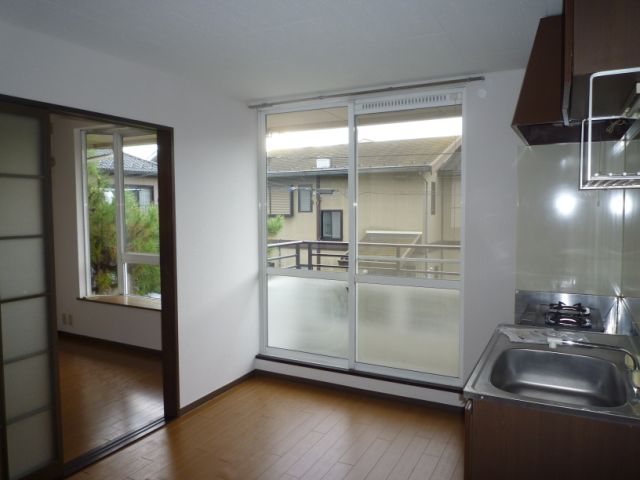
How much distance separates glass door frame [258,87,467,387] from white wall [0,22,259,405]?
0.10 m

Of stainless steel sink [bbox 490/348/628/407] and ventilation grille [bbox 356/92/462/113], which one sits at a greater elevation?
ventilation grille [bbox 356/92/462/113]

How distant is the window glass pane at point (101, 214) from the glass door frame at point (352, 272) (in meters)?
2.11

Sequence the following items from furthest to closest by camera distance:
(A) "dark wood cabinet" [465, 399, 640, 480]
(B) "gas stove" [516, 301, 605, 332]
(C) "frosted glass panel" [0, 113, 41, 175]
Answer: (B) "gas stove" [516, 301, 605, 332]
(C) "frosted glass panel" [0, 113, 41, 175]
(A) "dark wood cabinet" [465, 399, 640, 480]

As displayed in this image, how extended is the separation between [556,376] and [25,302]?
2858 millimetres

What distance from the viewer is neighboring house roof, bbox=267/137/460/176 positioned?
364 centimetres

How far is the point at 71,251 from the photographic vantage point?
537 cm

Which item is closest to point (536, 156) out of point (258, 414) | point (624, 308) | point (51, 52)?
point (624, 308)

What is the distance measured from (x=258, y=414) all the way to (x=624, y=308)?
2674mm

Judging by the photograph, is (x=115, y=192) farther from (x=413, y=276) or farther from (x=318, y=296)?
(x=413, y=276)

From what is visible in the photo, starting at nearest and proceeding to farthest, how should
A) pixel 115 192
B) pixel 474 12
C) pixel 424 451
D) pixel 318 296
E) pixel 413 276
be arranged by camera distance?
pixel 474 12 < pixel 424 451 < pixel 413 276 < pixel 318 296 < pixel 115 192

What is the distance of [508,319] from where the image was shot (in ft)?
11.0

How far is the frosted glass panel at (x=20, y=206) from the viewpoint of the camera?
246 centimetres

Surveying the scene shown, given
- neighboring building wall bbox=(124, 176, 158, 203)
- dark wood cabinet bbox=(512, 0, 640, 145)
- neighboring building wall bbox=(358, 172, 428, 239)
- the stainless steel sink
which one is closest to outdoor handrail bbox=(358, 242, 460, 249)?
neighboring building wall bbox=(358, 172, 428, 239)

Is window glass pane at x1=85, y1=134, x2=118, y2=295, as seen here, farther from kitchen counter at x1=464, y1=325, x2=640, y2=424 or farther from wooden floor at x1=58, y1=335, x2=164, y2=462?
kitchen counter at x1=464, y1=325, x2=640, y2=424
